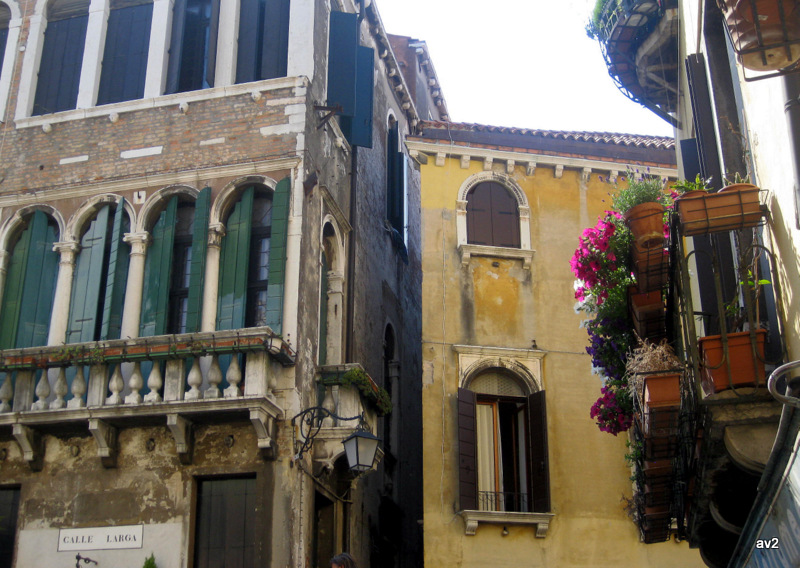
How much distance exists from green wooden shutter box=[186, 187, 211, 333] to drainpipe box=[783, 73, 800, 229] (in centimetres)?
741

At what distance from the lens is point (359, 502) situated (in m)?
13.1

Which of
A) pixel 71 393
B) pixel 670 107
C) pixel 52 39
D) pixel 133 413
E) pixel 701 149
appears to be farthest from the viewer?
pixel 52 39

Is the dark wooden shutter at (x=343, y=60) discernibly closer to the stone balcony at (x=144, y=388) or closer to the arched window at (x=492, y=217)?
the arched window at (x=492, y=217)

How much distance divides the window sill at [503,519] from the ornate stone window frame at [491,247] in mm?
3631

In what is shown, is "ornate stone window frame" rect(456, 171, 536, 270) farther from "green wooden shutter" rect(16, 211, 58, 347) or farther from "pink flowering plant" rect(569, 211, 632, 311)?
"green wooden shutter" rect(16, 211, 58, 347)

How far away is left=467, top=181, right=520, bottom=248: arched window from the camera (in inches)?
572

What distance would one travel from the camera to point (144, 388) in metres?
10.9

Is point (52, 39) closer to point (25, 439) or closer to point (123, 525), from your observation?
point (25, 439)

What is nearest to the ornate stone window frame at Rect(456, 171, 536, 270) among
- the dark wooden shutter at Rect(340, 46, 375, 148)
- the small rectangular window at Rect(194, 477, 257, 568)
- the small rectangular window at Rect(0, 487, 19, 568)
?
the dark wooden shutter at Rect(340, 46, 375, 148)

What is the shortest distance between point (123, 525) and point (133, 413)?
48.0 inches

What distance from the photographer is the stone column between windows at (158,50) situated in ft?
42.5

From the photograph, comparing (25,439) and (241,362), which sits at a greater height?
(241,362)

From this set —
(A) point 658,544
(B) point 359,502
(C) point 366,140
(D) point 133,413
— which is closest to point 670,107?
(C) point 366,140

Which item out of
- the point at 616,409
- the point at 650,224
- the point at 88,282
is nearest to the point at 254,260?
the point at 88,282
